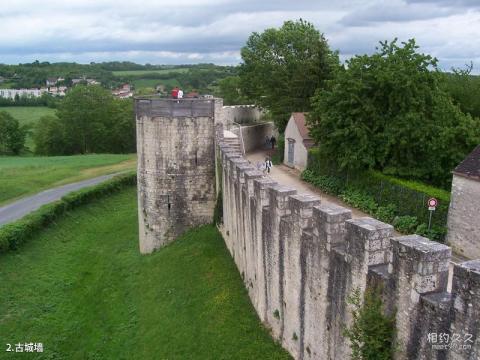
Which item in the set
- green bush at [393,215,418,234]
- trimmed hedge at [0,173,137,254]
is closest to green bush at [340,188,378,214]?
green bush at [393,215,418,234]

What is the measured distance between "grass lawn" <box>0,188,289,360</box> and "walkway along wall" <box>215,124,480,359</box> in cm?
119

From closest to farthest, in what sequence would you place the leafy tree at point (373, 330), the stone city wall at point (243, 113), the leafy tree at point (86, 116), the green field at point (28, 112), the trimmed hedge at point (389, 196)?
the leafy tree at point (373, 330), the trimmed hedge at point (389, 196), the stone city wall at point (243, 113), the leafy tree at point (86, 116), the green field at point (28, 112)

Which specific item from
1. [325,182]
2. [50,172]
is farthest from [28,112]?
[325,182]

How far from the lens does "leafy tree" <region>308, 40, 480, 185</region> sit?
22156mm

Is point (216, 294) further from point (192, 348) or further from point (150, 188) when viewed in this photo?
point (150, 188)

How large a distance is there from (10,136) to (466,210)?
245 feet

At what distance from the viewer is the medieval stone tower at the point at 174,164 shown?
22.0 metres

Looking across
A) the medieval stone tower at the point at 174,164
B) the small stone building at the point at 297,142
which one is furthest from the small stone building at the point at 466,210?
the small stone building at the point at 297,142

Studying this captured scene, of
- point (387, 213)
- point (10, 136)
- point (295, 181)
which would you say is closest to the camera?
point (387, 213)

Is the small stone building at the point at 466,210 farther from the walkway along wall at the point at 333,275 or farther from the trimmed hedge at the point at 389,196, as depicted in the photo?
the walkway along wall at the point at 333,275

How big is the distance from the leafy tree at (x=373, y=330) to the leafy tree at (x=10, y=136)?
255 ft

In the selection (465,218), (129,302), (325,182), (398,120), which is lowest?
(129,302)

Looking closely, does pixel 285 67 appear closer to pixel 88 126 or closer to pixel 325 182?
pixel 325 182

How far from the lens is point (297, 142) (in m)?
31.2
